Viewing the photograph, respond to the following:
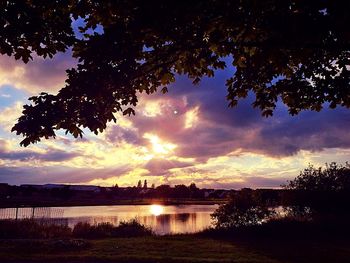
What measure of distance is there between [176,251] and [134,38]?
427 inches

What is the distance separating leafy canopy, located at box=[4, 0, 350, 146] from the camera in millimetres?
8812

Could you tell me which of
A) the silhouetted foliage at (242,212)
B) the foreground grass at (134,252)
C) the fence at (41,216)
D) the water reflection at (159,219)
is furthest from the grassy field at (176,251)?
the fence at (41,216)

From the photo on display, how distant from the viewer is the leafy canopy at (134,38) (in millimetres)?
8812

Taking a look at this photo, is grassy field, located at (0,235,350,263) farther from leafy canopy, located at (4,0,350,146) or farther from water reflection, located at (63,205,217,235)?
water reflection, located at (63,205,217,235)

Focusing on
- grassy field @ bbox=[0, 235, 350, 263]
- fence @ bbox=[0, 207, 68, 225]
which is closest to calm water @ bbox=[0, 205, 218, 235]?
fence @ bbox=[0, 207, 68, 225]

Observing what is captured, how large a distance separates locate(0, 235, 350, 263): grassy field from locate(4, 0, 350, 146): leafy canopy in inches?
306

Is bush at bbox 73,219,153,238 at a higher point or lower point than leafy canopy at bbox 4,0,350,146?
lower

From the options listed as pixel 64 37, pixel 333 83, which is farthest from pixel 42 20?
pixel 333 83

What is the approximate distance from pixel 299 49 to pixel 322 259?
10298 mm

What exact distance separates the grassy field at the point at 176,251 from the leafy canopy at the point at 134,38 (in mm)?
7779

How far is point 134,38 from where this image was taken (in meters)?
9.83

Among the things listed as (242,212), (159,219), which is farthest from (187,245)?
(159,219)

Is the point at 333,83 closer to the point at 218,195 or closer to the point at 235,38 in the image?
the point at 235,38

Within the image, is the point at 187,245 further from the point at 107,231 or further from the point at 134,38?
the point at 134,38
